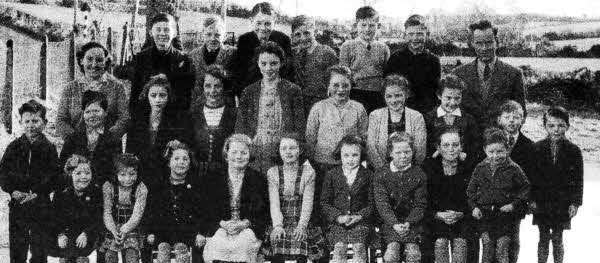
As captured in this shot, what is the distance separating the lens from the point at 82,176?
316 centimetres

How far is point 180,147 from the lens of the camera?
3121 mm

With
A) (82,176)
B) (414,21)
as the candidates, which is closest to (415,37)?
(414,21)

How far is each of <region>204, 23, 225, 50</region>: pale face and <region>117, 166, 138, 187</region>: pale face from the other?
0.85 meters

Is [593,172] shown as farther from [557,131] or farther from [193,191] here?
[193,191]

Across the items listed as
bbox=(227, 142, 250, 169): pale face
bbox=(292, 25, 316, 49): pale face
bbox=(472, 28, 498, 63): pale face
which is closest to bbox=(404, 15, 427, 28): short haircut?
bbox=(472, 28, 498, 63): pale face

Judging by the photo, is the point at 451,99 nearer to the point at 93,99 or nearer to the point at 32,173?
the point at 93,99

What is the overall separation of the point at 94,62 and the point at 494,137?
2.08 metres

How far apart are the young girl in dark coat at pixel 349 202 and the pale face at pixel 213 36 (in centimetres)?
97

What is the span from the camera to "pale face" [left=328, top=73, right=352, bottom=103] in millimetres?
3213

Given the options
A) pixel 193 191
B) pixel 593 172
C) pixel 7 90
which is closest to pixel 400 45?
pixel 593 172

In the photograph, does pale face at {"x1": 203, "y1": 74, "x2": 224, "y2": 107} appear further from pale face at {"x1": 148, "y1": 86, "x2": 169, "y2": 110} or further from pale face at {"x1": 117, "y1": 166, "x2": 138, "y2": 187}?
pale face at {"x1": 117, "y1": 166, "x2": 138, "y2": 187}

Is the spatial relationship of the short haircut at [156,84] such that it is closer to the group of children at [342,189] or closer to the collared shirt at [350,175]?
the group of children at [342,189]

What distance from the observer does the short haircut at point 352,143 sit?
3.06 m

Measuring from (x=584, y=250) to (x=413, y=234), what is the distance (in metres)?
1.23
